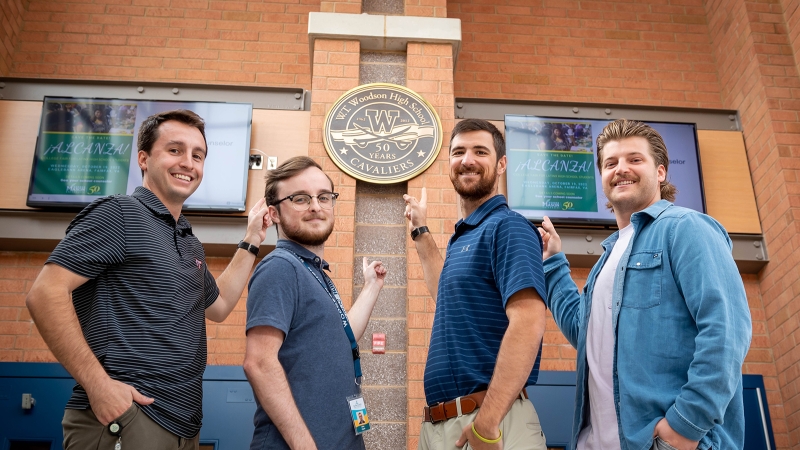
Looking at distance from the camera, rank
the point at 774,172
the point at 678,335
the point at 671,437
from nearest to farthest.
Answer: the point at 671,437 < the point at 678,335 < the point at 774,172

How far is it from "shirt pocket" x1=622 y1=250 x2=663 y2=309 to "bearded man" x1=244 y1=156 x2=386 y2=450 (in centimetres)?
85

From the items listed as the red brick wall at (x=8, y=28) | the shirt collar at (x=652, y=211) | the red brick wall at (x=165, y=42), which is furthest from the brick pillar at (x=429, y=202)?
the red brick wall at (x=8, y=28)

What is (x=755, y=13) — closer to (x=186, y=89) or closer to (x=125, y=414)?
(x=186, y=89)

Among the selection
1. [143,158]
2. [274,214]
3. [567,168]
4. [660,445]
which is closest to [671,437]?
[660,445]

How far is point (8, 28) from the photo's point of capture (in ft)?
19.3

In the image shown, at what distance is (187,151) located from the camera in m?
2.47

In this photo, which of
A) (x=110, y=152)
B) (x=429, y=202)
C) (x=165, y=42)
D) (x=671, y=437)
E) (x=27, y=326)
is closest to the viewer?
(x=671, y=437)

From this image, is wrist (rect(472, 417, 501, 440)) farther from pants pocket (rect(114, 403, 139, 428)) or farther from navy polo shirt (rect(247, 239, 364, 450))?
pants pocket (rect(114, 403, 139, 428))

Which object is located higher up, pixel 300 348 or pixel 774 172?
pixel 774 172

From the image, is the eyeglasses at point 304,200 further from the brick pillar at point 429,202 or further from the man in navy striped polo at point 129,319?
the brick pillar at point 429,202

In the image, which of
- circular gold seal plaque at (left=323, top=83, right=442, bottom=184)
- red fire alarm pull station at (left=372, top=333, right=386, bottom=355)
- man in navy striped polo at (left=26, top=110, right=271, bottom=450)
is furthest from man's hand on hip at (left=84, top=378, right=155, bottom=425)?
circular gold seal plaque at (left=323, top=83, right=442, bottom=184)

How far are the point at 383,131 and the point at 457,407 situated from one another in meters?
2.19

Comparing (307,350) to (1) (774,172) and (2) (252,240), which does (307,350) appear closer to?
(2) (252,240)

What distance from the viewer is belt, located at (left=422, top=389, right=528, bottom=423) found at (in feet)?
6.76
